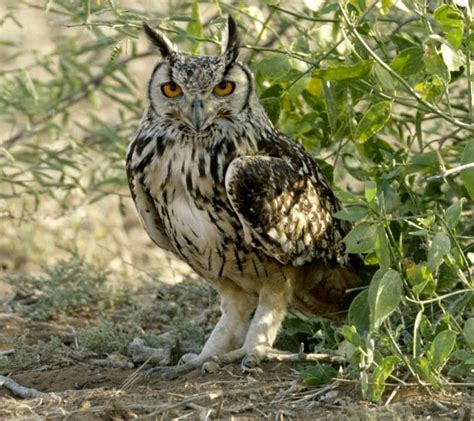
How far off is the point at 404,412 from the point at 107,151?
3637 millimetres

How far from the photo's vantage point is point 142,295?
637 cm

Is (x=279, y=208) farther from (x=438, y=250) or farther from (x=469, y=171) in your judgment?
(x=438, y=250)

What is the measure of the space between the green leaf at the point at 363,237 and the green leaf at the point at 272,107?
1491 millimetres

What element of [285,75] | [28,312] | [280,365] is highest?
[285,75]

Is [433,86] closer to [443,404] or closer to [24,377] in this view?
[443,404]

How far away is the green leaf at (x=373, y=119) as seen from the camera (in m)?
4.35

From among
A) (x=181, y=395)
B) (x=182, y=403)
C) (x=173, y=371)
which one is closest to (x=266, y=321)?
(x=173, y=371)

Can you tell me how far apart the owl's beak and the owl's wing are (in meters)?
0.21

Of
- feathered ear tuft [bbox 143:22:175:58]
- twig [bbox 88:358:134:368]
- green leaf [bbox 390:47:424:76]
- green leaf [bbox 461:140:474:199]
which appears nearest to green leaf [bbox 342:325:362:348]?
green leaf [bbox 461:140:474:199]

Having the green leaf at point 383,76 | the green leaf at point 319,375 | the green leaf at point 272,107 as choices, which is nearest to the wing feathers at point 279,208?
the green leaf at point 272,107

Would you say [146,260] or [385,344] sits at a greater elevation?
[385,344]

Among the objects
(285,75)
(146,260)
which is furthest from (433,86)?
(146,260)

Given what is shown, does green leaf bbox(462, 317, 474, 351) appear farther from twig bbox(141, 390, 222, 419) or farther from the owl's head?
the owl's head

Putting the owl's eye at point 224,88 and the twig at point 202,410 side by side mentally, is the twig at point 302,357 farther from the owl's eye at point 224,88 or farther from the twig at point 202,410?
the owl's eye at point 224,88
